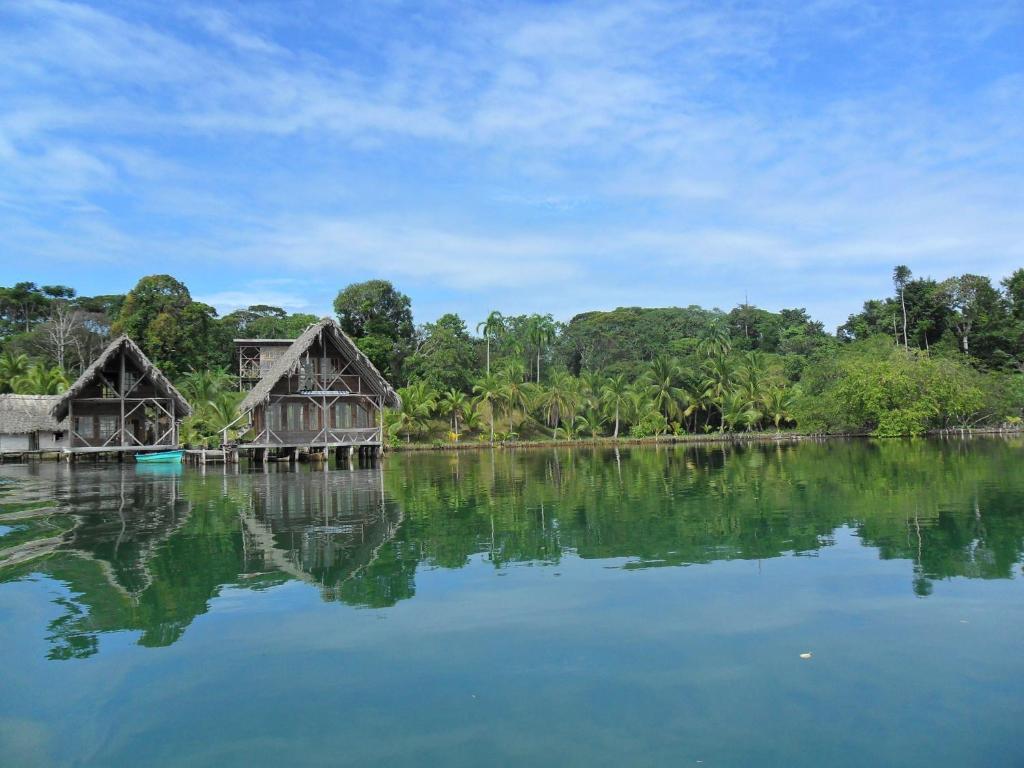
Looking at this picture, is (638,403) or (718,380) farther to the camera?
(718,380)

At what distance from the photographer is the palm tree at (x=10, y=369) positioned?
41688 mm

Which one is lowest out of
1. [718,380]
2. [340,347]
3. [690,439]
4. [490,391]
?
[690,439]

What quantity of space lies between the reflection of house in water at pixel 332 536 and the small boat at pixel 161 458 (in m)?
12.5

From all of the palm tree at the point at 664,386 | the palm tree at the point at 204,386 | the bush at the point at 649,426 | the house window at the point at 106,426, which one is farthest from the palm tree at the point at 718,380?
the house window at the point at 106,426

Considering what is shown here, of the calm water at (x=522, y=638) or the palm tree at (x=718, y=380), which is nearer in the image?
the calm water at (x=522, y=638)

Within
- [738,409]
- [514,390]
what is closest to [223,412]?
[514,390]

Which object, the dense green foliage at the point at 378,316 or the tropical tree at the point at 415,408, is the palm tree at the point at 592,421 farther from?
the dense green foliage at the point at 378,316

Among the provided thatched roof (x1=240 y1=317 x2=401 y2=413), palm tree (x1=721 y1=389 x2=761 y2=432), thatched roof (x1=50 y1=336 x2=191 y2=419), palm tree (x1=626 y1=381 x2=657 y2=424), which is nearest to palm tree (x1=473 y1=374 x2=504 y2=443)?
palm tree (x1=626 y1=381 x2=657 y2=424)

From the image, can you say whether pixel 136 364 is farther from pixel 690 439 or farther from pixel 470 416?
pixel 690 439

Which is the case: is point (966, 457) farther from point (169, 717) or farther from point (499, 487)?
point (169, 717)

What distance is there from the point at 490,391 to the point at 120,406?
73.0 feet

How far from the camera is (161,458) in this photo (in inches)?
1261

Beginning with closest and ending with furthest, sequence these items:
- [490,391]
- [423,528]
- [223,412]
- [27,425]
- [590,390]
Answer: [423,528] < [223,412] < [27,425] < [490,391] < [590,390]

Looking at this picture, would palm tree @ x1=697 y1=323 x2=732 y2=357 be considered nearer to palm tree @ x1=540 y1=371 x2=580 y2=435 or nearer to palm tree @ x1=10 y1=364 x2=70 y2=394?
palm tree @ x1=540 y1=371 x2=580 y2=435
